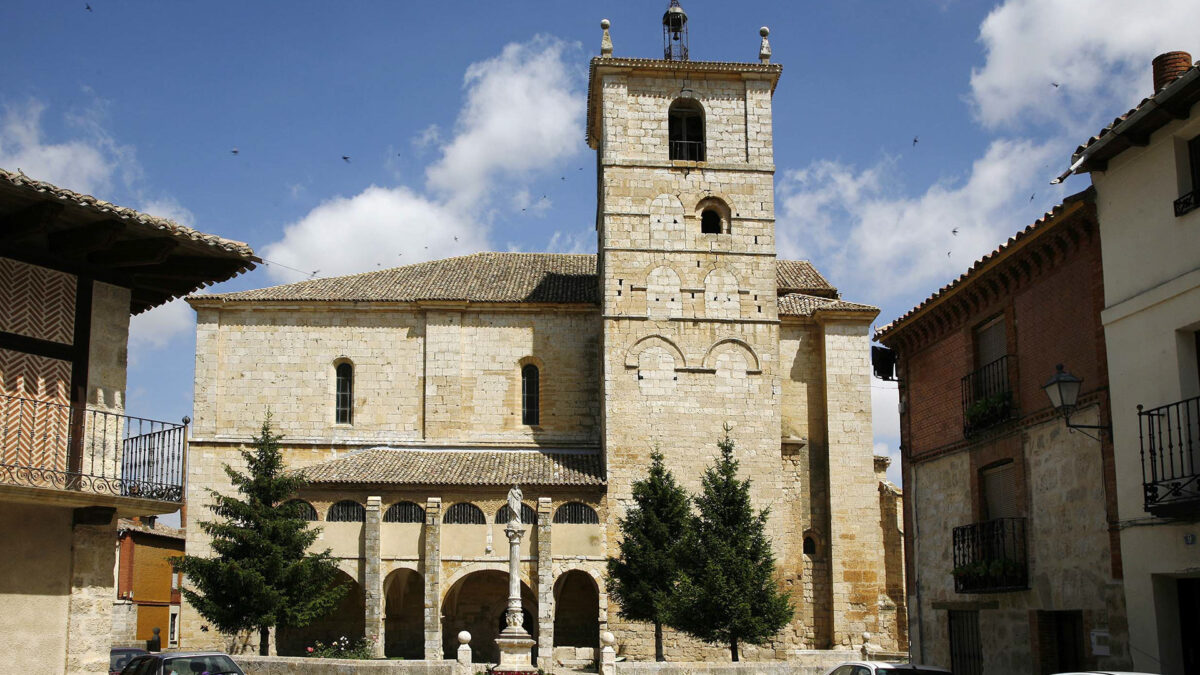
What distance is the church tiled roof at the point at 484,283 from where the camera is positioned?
3912cm

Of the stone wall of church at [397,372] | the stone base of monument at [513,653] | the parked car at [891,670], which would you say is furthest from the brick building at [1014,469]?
the stone wall of church at [397,372]

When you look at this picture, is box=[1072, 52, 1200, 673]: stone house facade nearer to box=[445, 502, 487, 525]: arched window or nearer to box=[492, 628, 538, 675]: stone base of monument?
box=[492, 628, 538, 675]: stone base of monument

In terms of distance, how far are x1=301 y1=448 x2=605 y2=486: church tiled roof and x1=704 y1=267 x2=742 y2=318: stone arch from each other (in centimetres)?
601

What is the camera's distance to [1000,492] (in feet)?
58.7

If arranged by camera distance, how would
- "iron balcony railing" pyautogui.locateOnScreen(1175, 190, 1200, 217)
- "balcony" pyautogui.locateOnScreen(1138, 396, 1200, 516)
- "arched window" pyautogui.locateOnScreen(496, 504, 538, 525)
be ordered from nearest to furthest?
"balcony" pyautogui.locateOnScreen(1138, 396, 1200, 516)
"iron balcony railing" pyautogui.locateOnScreen(1175, 190, 1200, 217)
"arched window" pyautogui.locateOnScreen(496, 504, 538, 525)

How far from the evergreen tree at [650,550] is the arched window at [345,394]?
11179mm

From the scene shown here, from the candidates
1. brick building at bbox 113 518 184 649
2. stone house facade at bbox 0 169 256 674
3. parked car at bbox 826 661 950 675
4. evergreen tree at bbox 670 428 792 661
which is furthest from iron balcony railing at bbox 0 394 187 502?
brick building at bbox 113 518 184 649

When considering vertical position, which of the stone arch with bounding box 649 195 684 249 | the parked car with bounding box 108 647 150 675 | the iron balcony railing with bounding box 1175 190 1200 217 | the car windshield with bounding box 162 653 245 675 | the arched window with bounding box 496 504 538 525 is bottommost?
the parked car with bounding box 108 647 150 675

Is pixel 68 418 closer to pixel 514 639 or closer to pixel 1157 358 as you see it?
pixel 514 639

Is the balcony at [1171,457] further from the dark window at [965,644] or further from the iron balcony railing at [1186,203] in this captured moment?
the dark window at [965,644]

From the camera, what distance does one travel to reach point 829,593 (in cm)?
3609

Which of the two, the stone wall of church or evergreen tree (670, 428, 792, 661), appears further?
the stone wall of church

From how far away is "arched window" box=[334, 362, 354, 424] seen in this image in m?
38.5

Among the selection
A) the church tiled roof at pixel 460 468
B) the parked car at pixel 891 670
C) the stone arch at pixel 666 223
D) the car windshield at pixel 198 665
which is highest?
the stone arch at pixel 666 223
